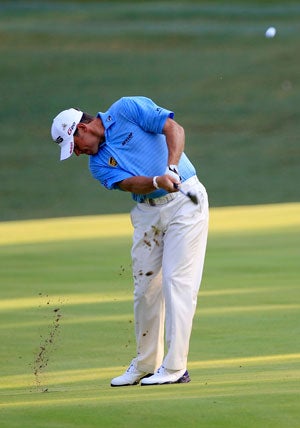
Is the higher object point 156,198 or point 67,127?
point 67,127

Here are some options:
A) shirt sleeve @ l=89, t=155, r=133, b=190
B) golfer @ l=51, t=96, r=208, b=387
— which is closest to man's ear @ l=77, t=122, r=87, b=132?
golfer @ l=51, t=96, r=208, b=387

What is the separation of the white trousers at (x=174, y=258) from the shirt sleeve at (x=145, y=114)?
0.34 metres

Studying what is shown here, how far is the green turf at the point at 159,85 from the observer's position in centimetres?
2761

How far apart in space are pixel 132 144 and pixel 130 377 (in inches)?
47.2

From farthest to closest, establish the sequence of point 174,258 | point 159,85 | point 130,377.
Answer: point 159,85 < point 130,377 < point 174,258

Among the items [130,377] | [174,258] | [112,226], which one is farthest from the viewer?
[112,226]

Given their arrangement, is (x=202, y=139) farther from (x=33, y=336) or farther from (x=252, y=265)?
(x=33, y=336)

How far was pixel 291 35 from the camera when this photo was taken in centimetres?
4312

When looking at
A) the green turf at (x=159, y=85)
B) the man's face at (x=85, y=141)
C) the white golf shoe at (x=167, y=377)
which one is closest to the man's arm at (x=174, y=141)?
the man's face at (x=85, y=141)

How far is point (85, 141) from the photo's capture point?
24.4 ft

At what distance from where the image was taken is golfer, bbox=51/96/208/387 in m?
7.27

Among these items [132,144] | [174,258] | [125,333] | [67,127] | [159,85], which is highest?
[159,85]

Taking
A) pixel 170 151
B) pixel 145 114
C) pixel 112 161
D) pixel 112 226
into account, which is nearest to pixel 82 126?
pixel 112 161

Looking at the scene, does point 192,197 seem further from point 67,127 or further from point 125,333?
point 125,333
